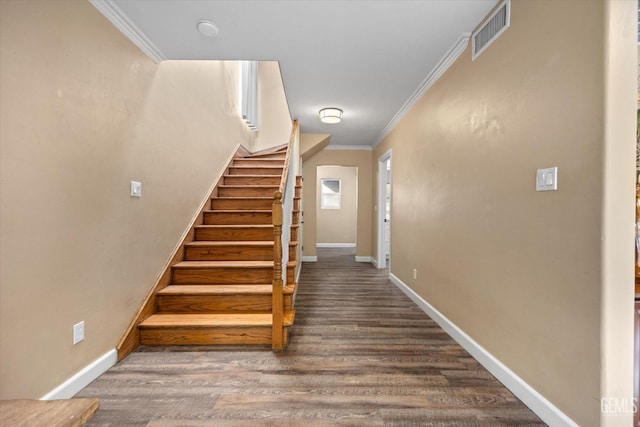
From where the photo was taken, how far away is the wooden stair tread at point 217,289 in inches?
101

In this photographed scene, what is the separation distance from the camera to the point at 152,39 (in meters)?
2.29

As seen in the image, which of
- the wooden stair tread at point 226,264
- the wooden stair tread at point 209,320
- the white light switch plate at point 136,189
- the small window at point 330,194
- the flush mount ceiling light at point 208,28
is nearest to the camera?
the flush mount ceiling light at point 208,28

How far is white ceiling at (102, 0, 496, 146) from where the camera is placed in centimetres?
192

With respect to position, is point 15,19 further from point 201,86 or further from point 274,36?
point 201,86

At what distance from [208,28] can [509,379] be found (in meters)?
3.01

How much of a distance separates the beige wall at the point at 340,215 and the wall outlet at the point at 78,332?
24.0ft

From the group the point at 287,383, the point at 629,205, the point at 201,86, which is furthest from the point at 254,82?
the point at 629,205

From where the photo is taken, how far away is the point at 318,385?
1.83 m

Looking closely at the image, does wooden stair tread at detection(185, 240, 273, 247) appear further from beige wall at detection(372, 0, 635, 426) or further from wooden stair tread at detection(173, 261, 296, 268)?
beige wall at detection(372, 0, 635, 426)

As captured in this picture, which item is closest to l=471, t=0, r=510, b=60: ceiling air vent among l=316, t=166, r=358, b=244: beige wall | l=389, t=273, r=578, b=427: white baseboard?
l=389, t=273, r=578, b=427: white baseboard

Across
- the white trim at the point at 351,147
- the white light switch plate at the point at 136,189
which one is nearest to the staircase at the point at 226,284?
the white light switch plate at the point at 136,189

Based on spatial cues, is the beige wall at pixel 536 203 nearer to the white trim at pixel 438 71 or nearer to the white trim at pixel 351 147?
the white trim at pixel 438 71

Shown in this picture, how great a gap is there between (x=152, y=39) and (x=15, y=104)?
1.23 metres

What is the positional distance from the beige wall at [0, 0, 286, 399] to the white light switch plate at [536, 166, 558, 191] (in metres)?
2.51
